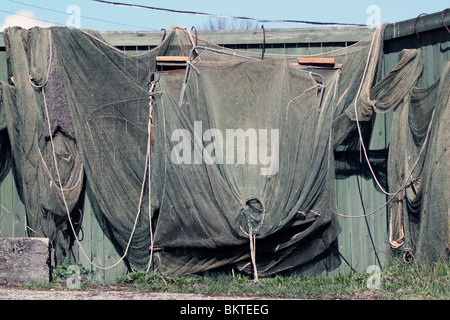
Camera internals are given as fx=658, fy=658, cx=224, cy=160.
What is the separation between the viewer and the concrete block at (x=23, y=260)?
299 inches

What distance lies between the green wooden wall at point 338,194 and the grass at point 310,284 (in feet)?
0.83

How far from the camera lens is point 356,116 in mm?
7648

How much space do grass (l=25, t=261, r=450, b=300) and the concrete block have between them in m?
0.20

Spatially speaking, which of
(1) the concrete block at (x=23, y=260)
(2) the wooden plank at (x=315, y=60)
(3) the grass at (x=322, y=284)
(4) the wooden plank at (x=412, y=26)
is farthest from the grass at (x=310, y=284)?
(4) the wooden plank at (x=412, y=26)

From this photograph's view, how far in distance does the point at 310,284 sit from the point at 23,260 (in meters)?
3.32

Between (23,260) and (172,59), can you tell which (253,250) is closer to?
(172,59)

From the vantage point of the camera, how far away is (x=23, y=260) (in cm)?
759

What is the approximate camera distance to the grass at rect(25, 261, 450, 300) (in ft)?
22.2

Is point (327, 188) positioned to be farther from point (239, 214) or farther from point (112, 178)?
point (112, 178)

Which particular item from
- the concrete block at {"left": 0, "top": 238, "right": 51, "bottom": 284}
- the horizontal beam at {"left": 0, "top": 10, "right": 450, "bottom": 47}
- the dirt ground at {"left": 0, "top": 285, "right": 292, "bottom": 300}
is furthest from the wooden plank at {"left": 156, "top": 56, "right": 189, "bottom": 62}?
the dirt ground at {"left": 0, "top": 285, "right": 292, "bottom": 300}

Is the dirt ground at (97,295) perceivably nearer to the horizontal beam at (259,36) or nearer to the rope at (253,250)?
the rope at (253,250)

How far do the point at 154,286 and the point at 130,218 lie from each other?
2.95ft

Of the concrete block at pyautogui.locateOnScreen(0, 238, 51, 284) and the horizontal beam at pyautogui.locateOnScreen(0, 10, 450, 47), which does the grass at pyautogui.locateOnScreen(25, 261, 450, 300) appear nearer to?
the concrete block at pyautogui.locateOnScreen(0, 238, 51, 284)

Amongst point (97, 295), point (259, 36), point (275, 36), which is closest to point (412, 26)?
point (275, 36)
